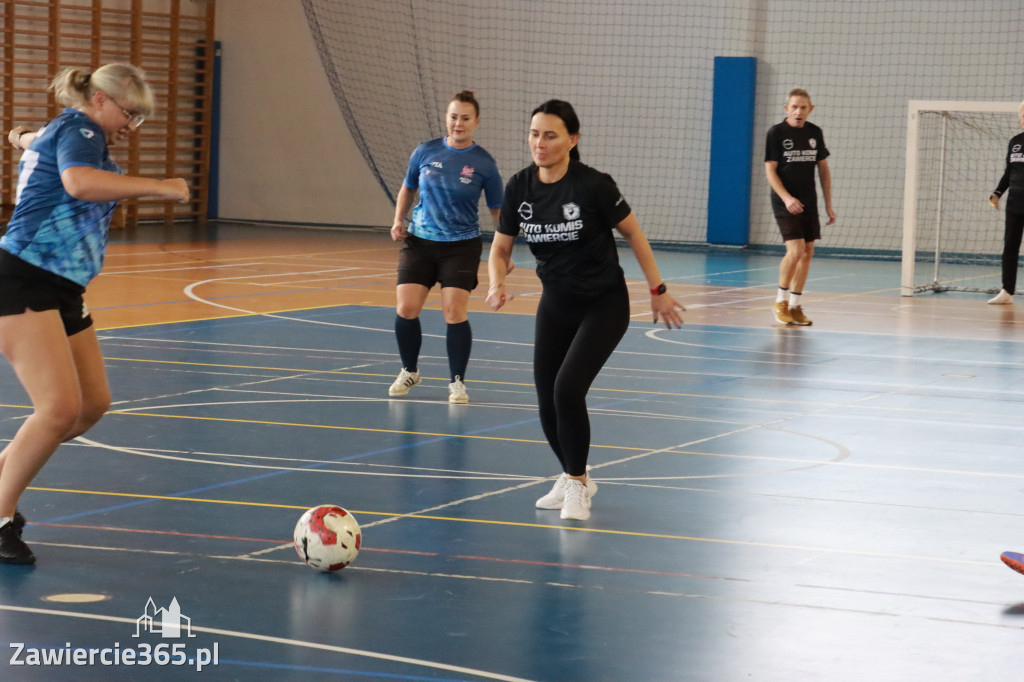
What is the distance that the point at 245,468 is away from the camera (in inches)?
239

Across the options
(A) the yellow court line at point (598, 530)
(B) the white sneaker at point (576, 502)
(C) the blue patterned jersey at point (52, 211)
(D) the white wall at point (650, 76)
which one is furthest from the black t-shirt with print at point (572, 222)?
(D) the white wall at point (650, 76)

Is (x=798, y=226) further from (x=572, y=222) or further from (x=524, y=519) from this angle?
(x=524, y=519)

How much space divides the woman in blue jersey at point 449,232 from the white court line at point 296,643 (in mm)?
4267

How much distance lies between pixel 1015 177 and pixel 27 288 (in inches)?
467

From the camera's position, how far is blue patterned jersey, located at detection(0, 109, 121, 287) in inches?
170

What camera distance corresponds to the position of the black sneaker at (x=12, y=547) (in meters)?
4.41

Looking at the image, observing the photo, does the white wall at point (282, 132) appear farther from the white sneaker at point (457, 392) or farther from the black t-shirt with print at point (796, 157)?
the white sneaker at point (457, 392)

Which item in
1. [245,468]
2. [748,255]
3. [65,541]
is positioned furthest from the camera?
[748,255]

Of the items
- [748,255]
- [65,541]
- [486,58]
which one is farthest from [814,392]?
[486,58]

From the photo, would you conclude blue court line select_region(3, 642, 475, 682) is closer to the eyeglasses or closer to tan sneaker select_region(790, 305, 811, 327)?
the eyeglasses

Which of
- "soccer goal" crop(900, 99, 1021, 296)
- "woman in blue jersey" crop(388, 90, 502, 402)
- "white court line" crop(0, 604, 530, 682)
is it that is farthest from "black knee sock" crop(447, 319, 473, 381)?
"soccer goal" crop(900, 99, 1021, 296)

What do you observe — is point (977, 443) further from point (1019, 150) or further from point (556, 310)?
point (1019, 150)

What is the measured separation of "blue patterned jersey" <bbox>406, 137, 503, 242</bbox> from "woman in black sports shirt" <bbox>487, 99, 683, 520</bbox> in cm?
265

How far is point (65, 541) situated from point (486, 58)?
1861 cm
